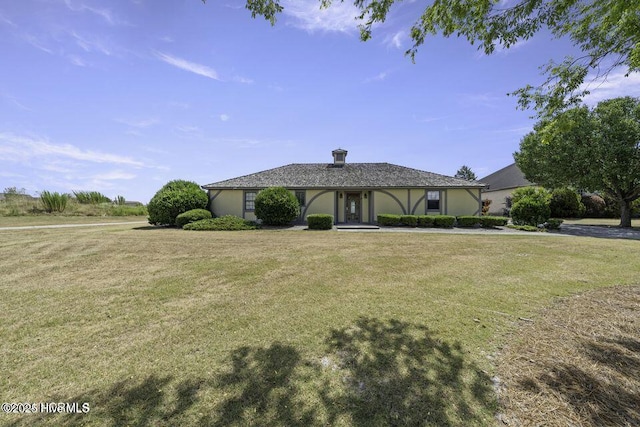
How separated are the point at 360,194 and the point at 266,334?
683 inches

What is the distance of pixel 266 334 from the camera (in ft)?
11.1

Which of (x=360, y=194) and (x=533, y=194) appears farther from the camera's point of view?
(x=360, y=194)

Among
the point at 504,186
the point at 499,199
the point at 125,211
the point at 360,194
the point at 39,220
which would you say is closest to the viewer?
the point at 39,220

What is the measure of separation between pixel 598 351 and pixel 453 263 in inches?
168

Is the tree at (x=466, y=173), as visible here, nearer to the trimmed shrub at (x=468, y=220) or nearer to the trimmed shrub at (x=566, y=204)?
the trimmed shrub at (x=566, y=204)

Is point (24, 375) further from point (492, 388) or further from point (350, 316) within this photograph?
point (492, 388)

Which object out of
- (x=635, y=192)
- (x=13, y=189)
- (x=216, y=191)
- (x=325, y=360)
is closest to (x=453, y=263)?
(x=325, y=360)

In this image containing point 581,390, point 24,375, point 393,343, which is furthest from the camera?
point 393,343

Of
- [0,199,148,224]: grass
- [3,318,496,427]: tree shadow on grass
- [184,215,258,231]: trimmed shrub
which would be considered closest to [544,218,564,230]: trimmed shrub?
[184,215,258,231]: trimmed shrub

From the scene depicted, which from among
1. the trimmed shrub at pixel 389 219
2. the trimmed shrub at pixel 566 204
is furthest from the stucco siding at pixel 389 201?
the trimmed shrub at pixel 566 204

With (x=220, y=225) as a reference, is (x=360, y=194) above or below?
above

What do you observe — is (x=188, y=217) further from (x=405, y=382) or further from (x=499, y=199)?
(x=499, y=199)

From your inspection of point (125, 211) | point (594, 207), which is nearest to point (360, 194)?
point (125, 211)

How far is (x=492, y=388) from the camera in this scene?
2398 millimetres
